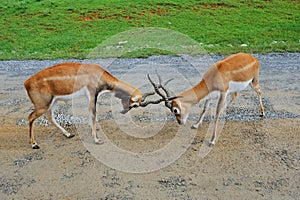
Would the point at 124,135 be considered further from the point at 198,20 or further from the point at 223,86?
the point at 198,20

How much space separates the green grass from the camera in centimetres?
1742

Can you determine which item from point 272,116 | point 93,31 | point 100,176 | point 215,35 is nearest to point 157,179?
point 100,176

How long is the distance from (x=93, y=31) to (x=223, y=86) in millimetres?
15508

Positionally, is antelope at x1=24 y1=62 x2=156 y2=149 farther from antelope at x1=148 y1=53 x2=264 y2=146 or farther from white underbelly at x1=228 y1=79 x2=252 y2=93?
white underbelly at x1=228 y1=79 x2=252 y2=93

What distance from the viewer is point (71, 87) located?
6801mm

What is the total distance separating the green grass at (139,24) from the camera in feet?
57.2

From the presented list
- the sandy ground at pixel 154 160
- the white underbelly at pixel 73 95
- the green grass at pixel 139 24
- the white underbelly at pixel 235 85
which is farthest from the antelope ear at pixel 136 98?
Result: the green grass at pixel 139 24

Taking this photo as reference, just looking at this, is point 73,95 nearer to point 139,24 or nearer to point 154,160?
point 154,160

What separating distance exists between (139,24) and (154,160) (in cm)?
1680

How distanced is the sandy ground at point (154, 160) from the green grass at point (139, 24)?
774 cm

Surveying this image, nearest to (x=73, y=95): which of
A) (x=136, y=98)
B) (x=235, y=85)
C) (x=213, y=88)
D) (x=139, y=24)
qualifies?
(x=136, y=98)

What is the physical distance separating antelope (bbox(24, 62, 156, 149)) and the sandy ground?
2.29 ft

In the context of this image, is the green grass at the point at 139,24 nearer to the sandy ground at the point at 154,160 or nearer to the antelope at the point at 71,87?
the sandy ground at the point at 154,160

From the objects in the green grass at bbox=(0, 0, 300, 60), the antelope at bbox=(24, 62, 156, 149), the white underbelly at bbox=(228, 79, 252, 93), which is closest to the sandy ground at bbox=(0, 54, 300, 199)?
the antelope at bbox=(24, 62, 156, 149)
